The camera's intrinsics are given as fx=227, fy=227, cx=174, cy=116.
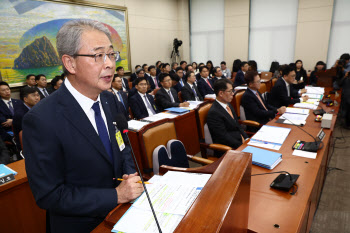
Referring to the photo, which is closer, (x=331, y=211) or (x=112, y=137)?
(x=112, y=137)

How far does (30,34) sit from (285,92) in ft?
19.0

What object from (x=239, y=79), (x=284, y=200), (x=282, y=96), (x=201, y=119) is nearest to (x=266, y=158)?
(x=284, y=200)

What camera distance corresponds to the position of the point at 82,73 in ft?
3.01

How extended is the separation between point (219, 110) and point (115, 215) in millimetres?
1930

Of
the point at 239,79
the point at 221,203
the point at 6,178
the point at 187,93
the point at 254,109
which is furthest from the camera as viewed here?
the point at 239,79

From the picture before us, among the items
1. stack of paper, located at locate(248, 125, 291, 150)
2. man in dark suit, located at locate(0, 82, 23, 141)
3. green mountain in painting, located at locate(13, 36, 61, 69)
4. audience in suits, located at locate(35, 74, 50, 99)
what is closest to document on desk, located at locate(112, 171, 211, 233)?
stack of paper, located at locate(248, 125, 291, 150)

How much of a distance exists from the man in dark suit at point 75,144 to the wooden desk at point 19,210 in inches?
38.7

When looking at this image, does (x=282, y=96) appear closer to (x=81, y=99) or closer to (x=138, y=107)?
(x=138, y=107)

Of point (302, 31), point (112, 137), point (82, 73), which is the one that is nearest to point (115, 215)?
point (112, 137)

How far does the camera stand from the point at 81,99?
3.28ft

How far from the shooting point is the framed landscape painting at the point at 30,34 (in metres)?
5.03

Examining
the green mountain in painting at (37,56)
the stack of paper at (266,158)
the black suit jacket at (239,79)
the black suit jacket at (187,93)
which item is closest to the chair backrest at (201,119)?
the stack of paper at (266,158)

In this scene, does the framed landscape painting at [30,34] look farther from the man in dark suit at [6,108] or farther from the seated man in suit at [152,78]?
the seated man in suit at [152,78]

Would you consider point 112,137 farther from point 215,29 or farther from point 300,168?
point 215,29
